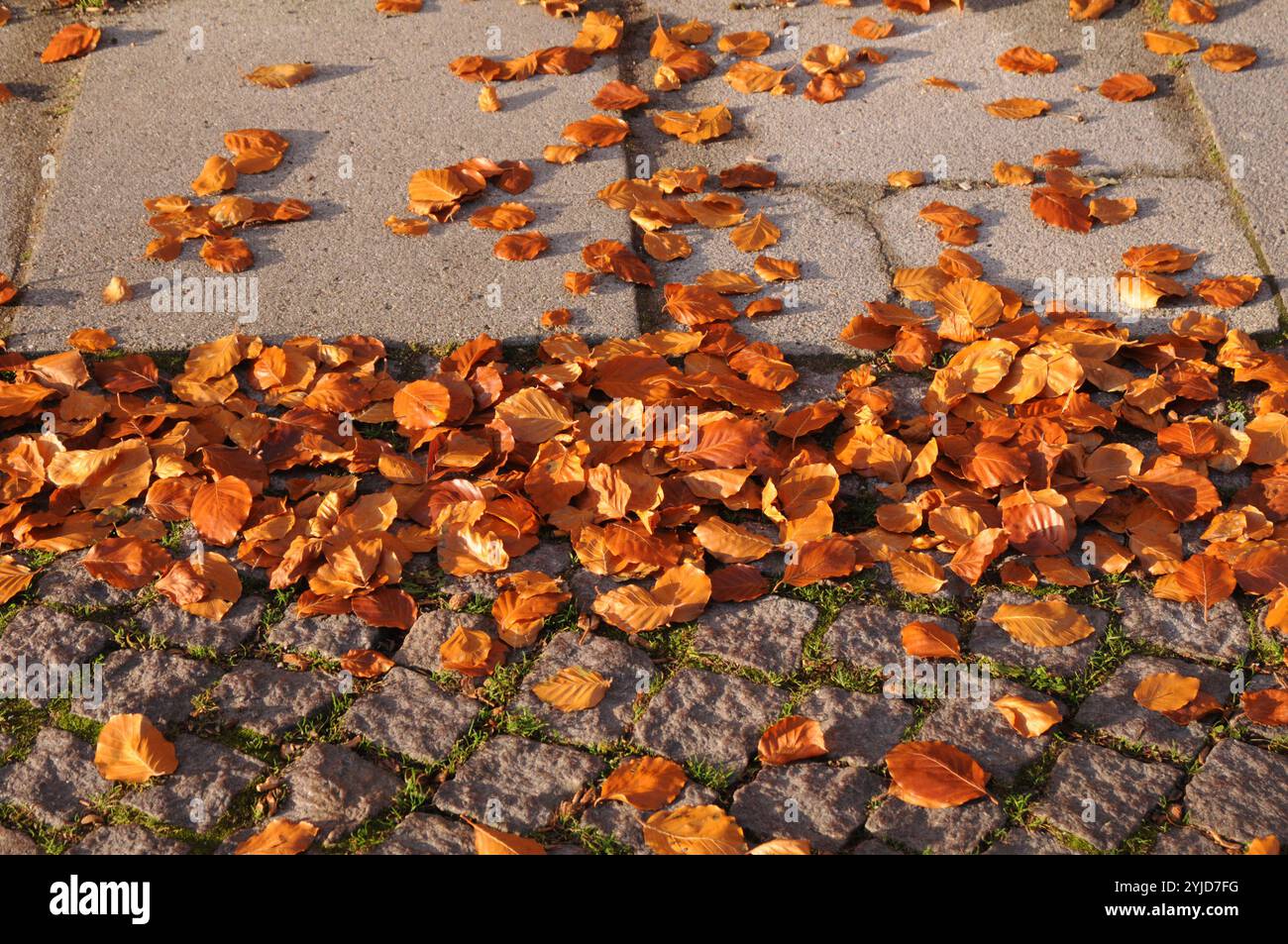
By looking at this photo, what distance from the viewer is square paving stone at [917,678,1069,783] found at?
2494 mm

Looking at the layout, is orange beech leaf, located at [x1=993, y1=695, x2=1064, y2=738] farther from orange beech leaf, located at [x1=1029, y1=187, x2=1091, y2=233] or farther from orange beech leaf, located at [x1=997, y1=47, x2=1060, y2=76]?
orange beech leaf, located at [x1=997, y1=47, x2=1060, y2=76]

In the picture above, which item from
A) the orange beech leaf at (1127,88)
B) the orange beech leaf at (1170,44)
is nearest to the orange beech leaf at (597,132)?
the orange beech leaf at (1127,88)

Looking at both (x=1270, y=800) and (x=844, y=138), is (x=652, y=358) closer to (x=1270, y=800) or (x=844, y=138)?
(x=844, y=138)

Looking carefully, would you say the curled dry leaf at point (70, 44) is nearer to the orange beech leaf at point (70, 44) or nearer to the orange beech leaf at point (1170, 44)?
the orange beech leaf at point (70, 44)

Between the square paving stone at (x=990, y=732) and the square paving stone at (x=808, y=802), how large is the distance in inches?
7.3

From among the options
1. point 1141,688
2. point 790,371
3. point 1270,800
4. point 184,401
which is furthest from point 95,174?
point 1270,800

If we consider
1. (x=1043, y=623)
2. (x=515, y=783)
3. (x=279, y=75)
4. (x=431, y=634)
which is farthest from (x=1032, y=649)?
(x=279, y=75)

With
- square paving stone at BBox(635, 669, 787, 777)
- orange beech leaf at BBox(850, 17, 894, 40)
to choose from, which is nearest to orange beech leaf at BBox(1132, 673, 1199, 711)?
square paving stone at BBox(635, 669, 787, 777)

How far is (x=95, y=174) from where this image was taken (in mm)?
4125

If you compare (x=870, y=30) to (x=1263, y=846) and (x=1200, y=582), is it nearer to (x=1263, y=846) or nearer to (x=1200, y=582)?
(x=1200, y=582)

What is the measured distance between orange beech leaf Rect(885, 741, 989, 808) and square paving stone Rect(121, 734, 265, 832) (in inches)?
48.4
